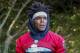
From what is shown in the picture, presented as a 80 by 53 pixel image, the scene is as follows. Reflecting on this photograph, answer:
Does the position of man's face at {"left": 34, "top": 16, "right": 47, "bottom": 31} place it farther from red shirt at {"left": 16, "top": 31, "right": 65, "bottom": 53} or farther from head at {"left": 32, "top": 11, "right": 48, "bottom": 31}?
red shirt at {"left": 16, "top": 31, "right": 65, "bottom": 53}

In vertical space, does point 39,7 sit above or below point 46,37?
above

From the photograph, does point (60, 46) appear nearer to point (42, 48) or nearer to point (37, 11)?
point (42, 48)

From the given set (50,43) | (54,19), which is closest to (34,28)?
(50,43)

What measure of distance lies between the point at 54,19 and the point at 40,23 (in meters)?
4.93

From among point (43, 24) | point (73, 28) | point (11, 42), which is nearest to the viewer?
point (43, 24)

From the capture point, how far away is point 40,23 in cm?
442

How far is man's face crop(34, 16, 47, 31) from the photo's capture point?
4398 millimetres

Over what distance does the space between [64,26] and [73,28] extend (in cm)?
25

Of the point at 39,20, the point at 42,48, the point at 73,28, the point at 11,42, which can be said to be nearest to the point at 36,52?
the point at 42,48

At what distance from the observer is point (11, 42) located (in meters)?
7.57

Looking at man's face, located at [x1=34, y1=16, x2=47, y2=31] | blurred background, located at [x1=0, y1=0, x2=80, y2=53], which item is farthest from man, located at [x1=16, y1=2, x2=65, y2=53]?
blurred background, located at [x1=0, y1=0, x2=80, y2=53]

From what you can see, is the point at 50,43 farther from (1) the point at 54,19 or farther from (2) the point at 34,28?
(1) the point at 54,19

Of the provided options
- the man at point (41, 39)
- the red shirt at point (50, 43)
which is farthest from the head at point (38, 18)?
the red shirt at point (50, 43)

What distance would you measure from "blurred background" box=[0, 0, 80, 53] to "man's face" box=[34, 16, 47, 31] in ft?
10.5
